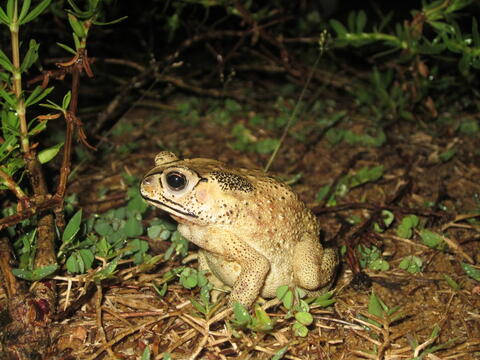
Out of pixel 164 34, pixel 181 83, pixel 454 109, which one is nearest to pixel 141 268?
pixel 181 83

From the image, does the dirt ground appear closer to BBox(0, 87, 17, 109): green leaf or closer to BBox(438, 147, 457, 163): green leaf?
BBox(438, 147, 457, 163): green leaf

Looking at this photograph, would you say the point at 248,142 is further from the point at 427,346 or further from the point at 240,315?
the point at 427,346

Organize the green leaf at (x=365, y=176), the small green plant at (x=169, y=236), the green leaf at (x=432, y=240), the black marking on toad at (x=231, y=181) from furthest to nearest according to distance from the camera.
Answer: the green leaf at (x=365, y=176), the green leaf at (x=432, y=240), the small green plant at (x=169, y=236), the black marking on toad at (x=231, y=181)

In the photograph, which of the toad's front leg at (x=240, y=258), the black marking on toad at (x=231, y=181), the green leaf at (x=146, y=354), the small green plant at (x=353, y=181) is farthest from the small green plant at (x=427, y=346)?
the small green plant at (x=353, y=181)

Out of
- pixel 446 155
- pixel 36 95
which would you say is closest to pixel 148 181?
pixel 36 95

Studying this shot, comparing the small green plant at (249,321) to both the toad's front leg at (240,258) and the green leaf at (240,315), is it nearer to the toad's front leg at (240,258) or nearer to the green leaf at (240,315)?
the green leaf at (240,315)
